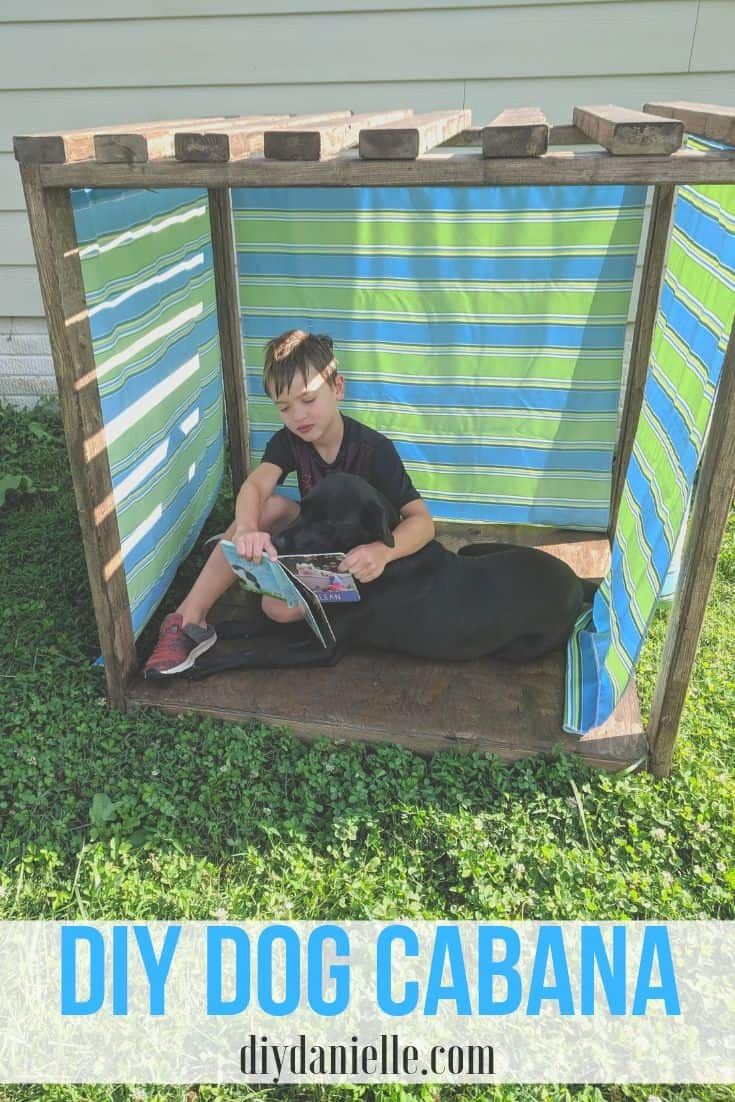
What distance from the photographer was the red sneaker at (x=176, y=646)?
303 cm

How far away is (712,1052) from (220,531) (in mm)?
2906

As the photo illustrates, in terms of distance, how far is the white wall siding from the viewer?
4031mm

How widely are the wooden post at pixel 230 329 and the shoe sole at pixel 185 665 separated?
1203 mm

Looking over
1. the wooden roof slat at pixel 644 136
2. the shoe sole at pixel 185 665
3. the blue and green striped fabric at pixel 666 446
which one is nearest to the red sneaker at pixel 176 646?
the shoe sole at pixel 185 665

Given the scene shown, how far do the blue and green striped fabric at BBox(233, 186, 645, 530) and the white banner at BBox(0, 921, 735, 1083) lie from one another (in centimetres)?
222

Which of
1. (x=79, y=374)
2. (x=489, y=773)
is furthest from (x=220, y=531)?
(x=489, y=773)

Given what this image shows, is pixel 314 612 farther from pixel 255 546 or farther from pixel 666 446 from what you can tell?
pixel 666 446

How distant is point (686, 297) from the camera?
276 cm

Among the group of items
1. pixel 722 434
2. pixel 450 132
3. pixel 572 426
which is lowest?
pixel 572 426

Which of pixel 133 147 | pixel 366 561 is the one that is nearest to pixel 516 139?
pixel 133 147

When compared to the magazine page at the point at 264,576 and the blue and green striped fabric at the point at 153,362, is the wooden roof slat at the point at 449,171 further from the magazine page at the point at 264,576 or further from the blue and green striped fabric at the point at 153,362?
the magazine page at the point at 264,576

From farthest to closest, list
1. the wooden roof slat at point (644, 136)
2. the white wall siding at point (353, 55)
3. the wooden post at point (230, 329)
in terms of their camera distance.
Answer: the white wall siding at point (353, 55) < the wooden post at point (230, 329) < the wooden roof slat at point (644, 136)

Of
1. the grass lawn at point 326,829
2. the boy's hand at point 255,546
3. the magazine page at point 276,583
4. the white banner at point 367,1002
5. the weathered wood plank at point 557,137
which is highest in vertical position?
the weathered wood plank at point 557,137

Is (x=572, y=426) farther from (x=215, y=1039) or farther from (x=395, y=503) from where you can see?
(x=215, y=1039)
